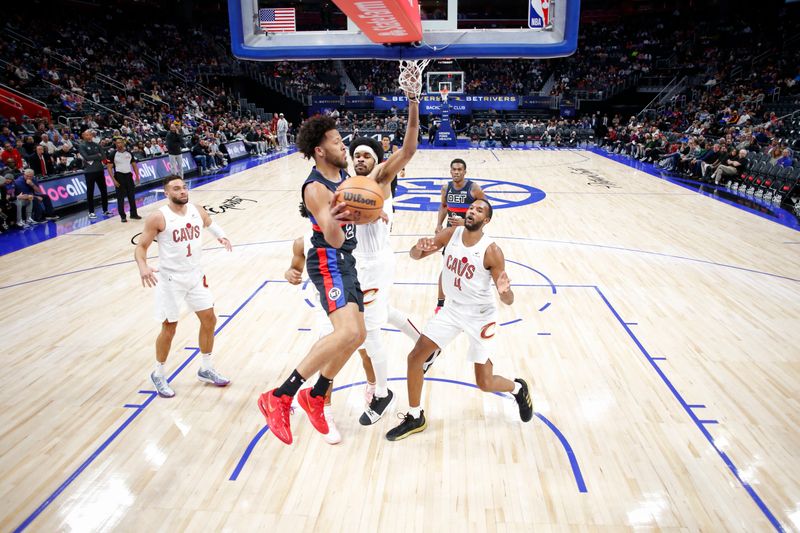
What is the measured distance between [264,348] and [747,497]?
4.25 m

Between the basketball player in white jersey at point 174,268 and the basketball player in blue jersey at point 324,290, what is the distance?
4.99 ft

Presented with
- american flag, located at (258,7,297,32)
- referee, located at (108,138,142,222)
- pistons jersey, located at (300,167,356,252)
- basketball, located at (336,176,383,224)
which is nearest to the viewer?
basketball, located at (336,176,383,224)

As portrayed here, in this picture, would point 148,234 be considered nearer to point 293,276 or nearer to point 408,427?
point 293,276

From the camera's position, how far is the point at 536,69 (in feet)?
115

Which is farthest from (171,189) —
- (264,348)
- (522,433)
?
(522,433)

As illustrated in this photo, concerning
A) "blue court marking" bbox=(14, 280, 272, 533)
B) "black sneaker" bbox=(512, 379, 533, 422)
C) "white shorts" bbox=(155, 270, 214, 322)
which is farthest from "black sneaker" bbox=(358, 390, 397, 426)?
"blue court marking" bbox=(14, 280, 272, 533)

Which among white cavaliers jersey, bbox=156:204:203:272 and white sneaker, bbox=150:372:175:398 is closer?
white cavaliers jersey, bbox=156:204:203:272

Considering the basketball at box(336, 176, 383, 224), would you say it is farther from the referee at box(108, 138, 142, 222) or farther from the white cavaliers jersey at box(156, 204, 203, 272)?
the referee at box(108, 138, 142, 222)

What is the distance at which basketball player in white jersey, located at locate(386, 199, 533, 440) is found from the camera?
3.78 metres

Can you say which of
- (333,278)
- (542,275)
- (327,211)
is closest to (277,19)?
(327,211)

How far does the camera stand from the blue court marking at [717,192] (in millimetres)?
10984

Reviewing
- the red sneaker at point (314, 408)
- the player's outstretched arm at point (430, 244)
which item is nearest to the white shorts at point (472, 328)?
the player's outstretched arm at point (430, 244)

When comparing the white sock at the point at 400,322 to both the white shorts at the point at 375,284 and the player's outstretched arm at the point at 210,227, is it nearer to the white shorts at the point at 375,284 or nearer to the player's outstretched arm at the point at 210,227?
the white shorts at the point at 375,284

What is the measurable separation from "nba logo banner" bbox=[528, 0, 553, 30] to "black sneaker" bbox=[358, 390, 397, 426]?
3.72 metres
